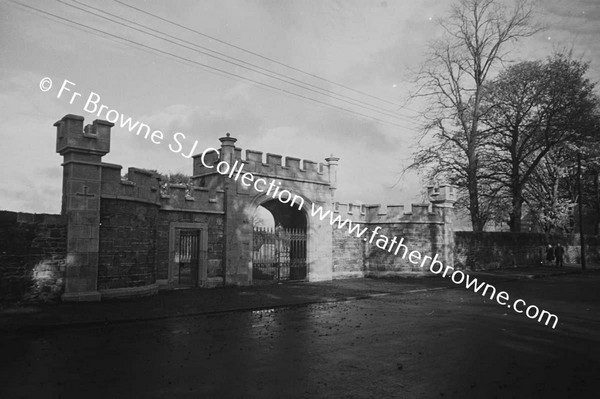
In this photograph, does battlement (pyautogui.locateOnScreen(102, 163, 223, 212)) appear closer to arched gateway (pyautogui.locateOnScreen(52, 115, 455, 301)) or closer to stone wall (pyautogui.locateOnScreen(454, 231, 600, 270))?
arched gateway (pyautogui.locateOnScreen(52, 115, 455, 301))

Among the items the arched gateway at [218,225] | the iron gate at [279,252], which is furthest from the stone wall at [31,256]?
the iron gate at [279,252]

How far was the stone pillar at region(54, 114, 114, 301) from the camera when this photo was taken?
41.4 ft

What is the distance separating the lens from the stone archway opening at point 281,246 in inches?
783

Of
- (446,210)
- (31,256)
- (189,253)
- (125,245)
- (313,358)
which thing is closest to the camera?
(313,358)

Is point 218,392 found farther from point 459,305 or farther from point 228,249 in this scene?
point 228,249

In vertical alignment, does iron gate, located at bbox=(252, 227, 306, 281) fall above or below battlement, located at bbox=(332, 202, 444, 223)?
below

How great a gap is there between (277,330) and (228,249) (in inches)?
354

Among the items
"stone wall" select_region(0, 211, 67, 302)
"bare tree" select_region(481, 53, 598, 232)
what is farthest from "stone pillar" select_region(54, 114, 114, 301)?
"bare tree" select_region(481, 53, 598, 232)

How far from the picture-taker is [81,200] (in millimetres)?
12883

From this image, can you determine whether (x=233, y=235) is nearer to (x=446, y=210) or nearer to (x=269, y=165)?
(x=269, y=165)

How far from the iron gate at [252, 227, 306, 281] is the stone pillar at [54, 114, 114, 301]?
7.57 m

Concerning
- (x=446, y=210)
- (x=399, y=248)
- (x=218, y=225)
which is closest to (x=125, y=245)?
(x=218, y=225)

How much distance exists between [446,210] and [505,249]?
Result: 865cm

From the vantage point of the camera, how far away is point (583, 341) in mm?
8586
